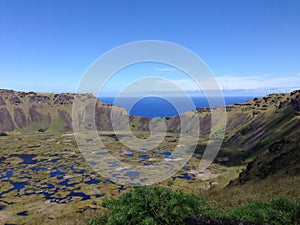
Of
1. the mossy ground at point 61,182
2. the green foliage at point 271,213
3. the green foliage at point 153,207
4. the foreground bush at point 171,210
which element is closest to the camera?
the green foliage at point 271,213

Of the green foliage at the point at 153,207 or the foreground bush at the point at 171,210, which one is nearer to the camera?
the foreground bush at the point at 171,210

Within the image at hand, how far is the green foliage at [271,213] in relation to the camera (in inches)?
558

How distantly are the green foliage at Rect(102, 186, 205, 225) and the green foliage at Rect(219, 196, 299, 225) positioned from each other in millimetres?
2261

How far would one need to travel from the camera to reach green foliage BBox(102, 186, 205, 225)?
14906mm

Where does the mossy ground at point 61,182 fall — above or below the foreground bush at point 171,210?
Result: below

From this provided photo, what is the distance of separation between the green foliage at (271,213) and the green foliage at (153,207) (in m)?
2.26

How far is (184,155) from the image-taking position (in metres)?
178

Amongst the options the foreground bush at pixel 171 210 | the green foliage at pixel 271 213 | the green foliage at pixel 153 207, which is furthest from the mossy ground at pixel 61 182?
the green foliage at pixel 153 207

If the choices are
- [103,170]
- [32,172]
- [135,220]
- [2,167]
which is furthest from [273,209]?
[2,167]

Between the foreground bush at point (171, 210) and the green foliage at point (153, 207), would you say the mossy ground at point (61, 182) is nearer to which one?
the foreground bush at point (171, 210)

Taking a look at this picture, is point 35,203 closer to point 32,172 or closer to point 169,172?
point 32,172

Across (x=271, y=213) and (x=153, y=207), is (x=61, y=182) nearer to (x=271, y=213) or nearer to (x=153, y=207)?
(x=153, y=207)

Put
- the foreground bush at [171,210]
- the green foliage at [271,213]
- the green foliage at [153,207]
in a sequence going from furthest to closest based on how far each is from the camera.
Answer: the green foliage at [153,207] < the foreground bush at [171,210] < the green foliage at [271,213]

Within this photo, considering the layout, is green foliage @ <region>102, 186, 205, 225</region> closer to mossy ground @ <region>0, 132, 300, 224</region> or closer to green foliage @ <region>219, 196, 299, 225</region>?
green foliage @ <region>219, 196, 299, 225</region>
